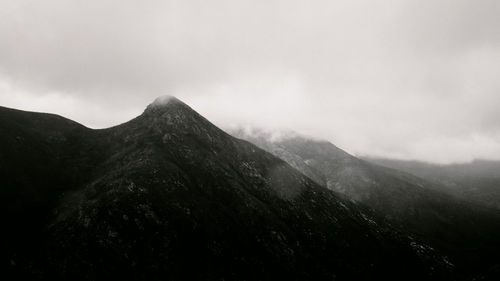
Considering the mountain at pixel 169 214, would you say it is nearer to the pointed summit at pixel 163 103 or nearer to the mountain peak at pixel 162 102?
the pointed summit at pixel 163 103

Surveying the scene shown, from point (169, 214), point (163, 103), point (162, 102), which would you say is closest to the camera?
point (169, 214)

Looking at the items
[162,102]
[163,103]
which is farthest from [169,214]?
[162,102]

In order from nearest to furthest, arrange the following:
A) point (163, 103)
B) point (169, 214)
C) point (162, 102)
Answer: point (169, 214) < point (163, 103) < point (162, 102)

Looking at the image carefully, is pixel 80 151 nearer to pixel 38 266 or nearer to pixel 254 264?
pixel 38 266

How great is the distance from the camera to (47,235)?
267 feet

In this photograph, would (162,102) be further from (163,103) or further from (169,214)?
(169,214)

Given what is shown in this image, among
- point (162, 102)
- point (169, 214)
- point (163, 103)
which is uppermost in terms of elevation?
point (162, 102)

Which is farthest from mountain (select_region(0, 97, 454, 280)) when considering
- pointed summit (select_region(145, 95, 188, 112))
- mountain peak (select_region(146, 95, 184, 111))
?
mountain peak (select_region(146, 95, 184, 111))

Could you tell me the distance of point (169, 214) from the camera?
103500 millimetres

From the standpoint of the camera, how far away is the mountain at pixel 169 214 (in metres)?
82.2

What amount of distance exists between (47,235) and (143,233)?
23.2m

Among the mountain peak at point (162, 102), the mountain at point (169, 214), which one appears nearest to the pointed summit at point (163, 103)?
the mountain peak at point (162, 102)

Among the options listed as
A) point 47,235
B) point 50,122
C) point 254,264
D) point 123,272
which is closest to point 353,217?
point 254,264

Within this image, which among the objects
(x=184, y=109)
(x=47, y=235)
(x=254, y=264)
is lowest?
(x=254, y=264)
